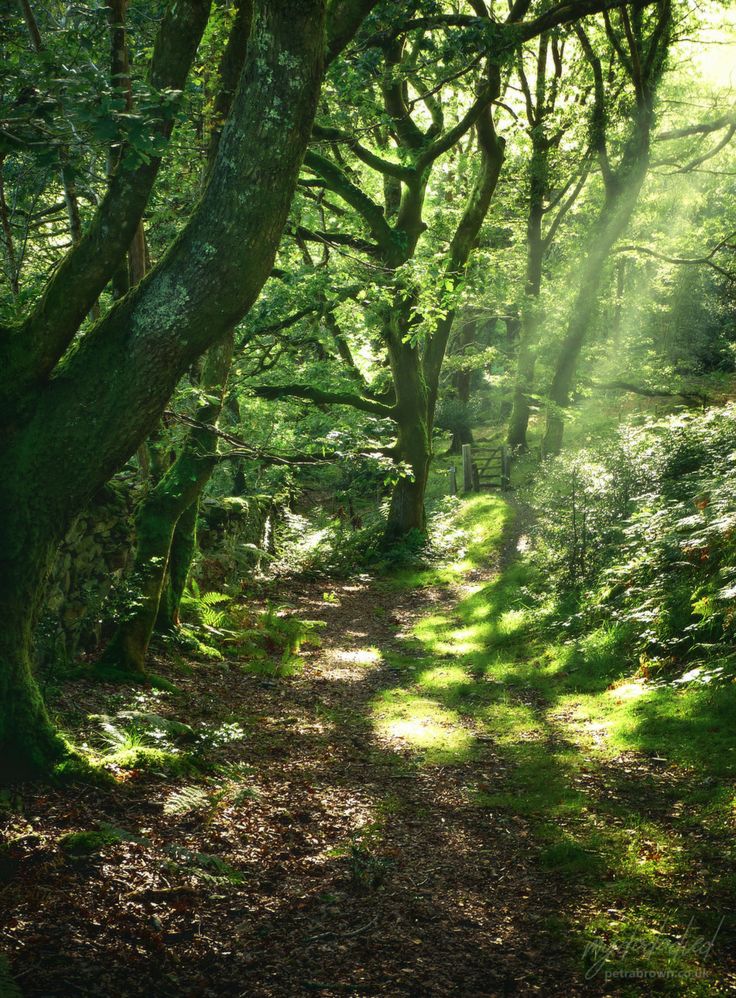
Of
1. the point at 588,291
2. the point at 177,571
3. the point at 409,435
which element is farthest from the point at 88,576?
the point at 588,291

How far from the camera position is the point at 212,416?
29.7ft

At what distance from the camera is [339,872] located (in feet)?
14.1

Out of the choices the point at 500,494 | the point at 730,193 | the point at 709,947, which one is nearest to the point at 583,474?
the point at 709,947

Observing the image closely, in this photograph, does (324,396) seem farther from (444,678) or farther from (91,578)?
(91,578)

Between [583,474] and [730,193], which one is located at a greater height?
[730,193]

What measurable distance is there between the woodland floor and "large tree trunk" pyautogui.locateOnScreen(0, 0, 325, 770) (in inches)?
42.7

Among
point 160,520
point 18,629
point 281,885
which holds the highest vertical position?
point 160,520

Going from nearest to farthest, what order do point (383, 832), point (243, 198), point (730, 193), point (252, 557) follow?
1. point (243, 198)
2. point (383, 832)
3. point (252, 557)
4. point (730, 193)

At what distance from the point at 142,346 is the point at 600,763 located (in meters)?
4.96

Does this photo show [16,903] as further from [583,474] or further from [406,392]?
[406,392]

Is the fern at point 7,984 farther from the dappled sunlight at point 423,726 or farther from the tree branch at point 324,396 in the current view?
the tree branch at point 324,396

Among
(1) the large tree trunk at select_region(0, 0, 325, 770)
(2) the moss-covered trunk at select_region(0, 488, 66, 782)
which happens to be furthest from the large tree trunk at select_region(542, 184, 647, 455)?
(2) the moss-covered trunk at select_region(0, 488, 66, 782)

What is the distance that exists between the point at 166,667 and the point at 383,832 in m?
4.17

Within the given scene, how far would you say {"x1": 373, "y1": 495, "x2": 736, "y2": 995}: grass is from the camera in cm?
352
